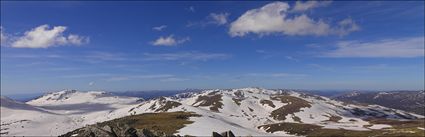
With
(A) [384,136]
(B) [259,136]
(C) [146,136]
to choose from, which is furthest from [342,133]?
(C) [146,136]

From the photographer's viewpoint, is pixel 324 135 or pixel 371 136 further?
pixel 324 135

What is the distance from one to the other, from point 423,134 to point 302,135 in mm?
50444

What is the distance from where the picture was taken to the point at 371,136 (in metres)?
154

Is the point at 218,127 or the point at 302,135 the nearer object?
the point at 218,127

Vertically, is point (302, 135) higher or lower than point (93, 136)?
lower

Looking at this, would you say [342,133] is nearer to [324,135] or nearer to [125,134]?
[324,135]

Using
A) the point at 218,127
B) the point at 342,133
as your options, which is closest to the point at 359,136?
the point at 342,133

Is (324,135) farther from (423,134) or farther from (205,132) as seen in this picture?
(205,132)

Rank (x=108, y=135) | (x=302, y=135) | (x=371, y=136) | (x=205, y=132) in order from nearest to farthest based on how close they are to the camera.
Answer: (x=108, y=135), (x=205, y=132), (x=371, y=136), (x=302, y=135)

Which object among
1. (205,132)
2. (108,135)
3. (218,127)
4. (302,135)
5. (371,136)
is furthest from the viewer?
(302,135)

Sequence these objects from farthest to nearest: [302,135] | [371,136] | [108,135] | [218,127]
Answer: [302,135], [218,127], [371,136], [108,135]

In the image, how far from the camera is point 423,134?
147 m

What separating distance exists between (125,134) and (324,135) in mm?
127802

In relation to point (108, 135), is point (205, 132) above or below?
below
